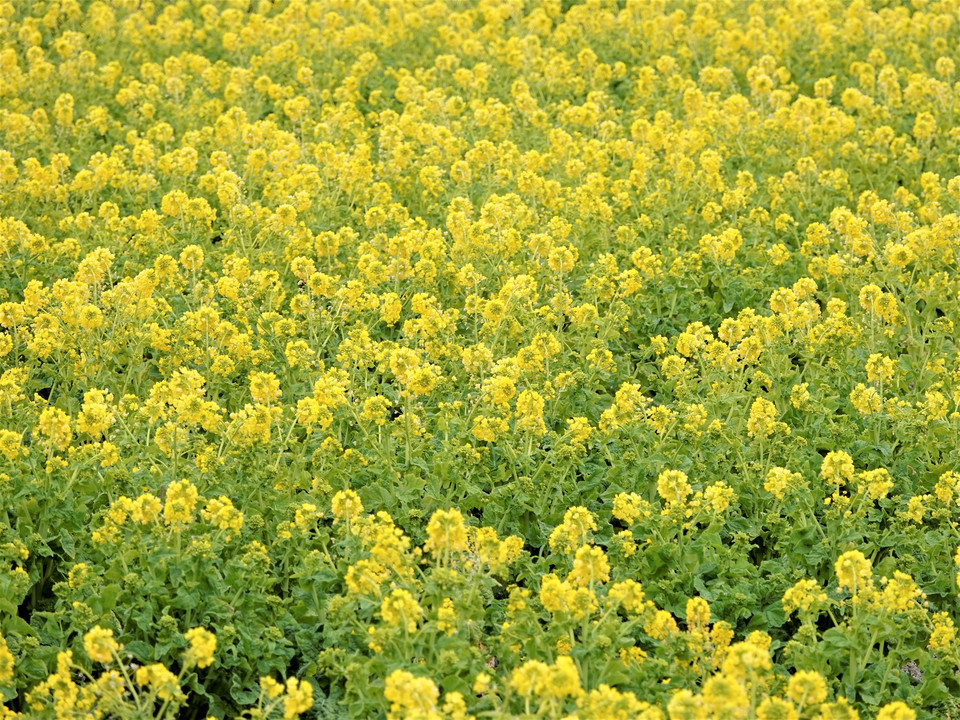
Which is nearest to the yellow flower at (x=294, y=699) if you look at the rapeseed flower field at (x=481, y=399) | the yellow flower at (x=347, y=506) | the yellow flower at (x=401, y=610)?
the rapeseed flower field at (x=481, y=399)

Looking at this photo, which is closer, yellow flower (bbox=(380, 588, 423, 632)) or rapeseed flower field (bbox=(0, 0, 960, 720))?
yellow flower (bbox=(380, 588, 423, 632))

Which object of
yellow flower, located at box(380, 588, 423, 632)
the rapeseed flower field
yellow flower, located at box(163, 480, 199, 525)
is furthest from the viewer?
yellow flower, located at box(163, 480, 199, 525)

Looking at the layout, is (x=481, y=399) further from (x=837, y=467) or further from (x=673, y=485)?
(x=837, y=467)

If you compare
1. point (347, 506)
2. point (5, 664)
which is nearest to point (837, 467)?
point (347, 506)

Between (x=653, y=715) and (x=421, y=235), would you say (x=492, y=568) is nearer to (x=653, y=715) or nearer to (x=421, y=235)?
(x=653, y=715)

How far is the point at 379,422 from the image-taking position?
6.14m

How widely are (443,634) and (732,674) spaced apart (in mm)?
1134

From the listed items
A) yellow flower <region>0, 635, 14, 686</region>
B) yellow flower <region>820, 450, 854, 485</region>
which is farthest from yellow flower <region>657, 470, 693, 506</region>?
yellow flower <region>0, 635, 14, 686</region>

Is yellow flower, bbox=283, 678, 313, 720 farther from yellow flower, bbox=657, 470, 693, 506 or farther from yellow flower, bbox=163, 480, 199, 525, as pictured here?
yellow flower, bbox=657, 470, 693, 506

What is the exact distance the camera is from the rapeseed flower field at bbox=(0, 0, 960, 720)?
16.6 feet

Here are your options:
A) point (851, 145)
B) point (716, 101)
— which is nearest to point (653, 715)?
point (851, 145)

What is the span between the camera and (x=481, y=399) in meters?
6.49

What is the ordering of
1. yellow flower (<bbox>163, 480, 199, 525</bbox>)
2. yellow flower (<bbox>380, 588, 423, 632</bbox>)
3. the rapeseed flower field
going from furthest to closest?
1. yellow flower (<bbox>163, 480, 199, 525</bbox>)
2. the rapeseed flower field
3. yellow flower (<bbox>380, 588, 423, 632</bbox>)

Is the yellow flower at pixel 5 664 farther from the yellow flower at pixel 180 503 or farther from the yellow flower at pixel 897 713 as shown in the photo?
the yellow flower at pixel 897 713
